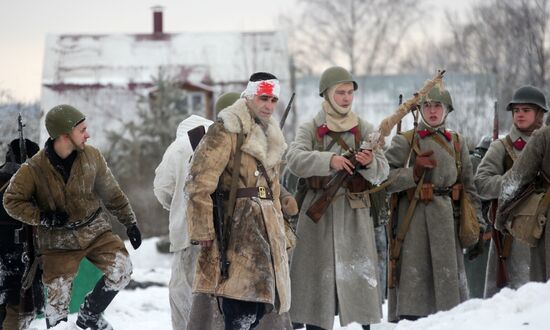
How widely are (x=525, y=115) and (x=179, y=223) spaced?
2.90m

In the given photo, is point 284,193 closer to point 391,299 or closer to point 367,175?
point 367,175

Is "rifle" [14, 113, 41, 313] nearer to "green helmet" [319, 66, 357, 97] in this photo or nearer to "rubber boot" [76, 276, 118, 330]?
"rubber boot" [76, 276, 118, 330]

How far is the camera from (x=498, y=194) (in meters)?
8.81

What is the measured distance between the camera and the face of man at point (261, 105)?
7.29m

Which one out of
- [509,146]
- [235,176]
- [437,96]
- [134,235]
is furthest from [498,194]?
[134,235]

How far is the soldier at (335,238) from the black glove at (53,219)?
5.80 ft

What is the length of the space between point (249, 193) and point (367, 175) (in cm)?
149

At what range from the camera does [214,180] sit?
Answer: 6953 millimetres

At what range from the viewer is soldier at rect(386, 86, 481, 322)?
29.0 ft

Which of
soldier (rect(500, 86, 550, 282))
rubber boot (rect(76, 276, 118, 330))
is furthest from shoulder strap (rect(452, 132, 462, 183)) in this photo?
rubber boot (rect(76, 276, 118, 330))

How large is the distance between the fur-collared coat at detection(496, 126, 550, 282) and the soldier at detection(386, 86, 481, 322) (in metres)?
1.11

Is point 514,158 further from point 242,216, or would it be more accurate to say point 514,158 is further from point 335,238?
point 242,216

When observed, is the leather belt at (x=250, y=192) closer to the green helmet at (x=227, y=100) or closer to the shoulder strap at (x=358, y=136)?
the green helmet at (x=227, y=100)

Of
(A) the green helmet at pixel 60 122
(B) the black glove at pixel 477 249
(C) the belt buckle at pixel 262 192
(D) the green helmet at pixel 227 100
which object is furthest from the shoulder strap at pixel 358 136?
(A) the green helmet at pixel 60 122
